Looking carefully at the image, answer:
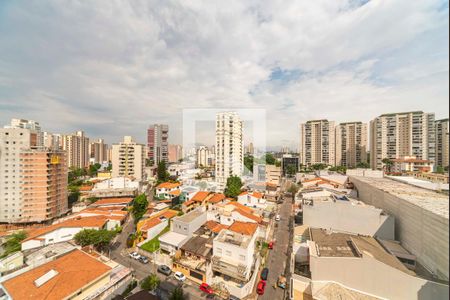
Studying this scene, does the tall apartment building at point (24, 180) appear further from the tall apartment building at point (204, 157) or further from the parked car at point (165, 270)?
the tall apartment building at point (204, 157)

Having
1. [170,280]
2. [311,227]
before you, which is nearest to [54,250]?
[170,280]

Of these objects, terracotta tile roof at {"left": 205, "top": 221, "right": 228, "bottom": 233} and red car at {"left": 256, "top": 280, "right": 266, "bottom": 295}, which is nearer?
red car at {"left": 256, "top": 280, "right": 266, "bottom": 295}

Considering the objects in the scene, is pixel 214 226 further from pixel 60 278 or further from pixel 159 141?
pixel 159 141

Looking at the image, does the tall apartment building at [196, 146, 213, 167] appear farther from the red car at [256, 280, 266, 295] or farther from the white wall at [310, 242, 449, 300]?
the white wall at [310, 242, 449, 300]

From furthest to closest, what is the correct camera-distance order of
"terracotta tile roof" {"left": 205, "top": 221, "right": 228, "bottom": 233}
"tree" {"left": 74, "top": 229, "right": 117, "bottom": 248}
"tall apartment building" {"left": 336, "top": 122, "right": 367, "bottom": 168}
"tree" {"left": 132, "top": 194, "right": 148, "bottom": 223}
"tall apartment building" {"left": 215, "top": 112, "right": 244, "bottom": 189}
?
1. "tall apartment building" {"left": 336, "top": 122, "right": 367, "bottom": 168}
2. "tall apartment building" {"left": 215, "top": 112, "right": 244, "bottom": 189}
3. "tree" {"left": 132, "top": 194, "right": 148, "bottom": 223}
4. "terracotta tile roof" {"left": 205, "top": 221, "right": 228, "bottom": 233}
5. "tree" {"left": 74, "top": 229, "right": 117, "bottom": 248}

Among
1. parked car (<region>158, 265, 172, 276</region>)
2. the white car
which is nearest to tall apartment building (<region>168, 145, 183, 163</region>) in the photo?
parked car (<region>158, 265, 172, 276</region>)

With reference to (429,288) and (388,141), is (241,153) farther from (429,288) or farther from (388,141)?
(388,141)

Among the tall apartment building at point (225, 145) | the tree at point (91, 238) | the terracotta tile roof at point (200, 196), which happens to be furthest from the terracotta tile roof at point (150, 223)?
the tall apartment building at point (225, 145)
